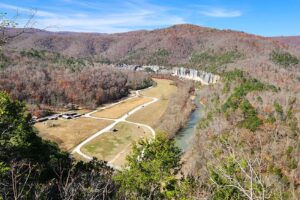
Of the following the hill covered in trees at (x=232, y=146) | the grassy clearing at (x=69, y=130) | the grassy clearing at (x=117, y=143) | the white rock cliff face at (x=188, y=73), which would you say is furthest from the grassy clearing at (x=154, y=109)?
the white rock cliff face at (x=188, y=73)

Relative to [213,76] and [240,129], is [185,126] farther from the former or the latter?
[213,76]

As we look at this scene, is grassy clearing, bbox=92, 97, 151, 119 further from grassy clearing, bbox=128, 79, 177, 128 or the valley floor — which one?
grassy clearing, bbox=128, 79, 177, 128

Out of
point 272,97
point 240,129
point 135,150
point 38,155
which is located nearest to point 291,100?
point 272,97

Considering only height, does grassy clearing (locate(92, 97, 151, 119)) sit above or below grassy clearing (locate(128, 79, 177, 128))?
below

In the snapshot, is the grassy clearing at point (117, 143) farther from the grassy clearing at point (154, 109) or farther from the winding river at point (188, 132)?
the winding river at point (188, 132)

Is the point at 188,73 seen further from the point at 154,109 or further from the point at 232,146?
the point at 232,146

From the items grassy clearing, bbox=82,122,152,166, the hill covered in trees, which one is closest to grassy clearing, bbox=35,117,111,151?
grassy clearing, bbox=82,122,152,166
